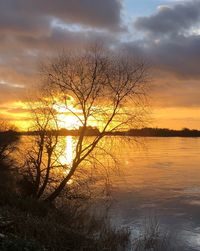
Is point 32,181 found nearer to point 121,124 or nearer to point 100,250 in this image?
point 121,124

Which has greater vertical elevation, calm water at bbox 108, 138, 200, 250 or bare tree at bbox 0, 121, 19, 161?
bare tree at bbox 0, 121, 19, 161

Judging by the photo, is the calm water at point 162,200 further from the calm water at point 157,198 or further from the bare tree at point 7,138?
the bare tree at point 7,138

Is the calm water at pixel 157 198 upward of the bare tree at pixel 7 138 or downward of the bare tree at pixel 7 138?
downward

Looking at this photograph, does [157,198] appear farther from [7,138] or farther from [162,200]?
[7,138]

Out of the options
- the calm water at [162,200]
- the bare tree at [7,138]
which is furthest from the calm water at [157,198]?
the bare tree at [7,138]

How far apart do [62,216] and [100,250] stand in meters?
7.85

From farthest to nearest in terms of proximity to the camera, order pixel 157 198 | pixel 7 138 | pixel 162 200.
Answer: pixel 7 138 → pixel 157 198 → pixel 162 200

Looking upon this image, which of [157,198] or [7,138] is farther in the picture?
[7,138]

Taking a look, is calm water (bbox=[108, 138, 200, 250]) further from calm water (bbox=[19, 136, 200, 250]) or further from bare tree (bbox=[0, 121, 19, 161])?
bare tree (bbox=[0, 121, 19, 161])

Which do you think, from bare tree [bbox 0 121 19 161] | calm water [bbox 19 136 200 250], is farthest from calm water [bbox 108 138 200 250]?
bare tree [bbox 0 121 19 161]

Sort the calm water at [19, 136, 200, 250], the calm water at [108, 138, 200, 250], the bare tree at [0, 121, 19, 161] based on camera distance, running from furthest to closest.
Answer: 1. the bare tree at [0, 121, 19, 161]
2. the calm water at [19, 136, 200, 250]
3. the calm water at [108, 138, 200, 250]

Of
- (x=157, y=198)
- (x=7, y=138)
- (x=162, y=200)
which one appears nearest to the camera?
(x=162, y=200)

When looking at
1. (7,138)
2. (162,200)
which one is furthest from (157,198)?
(7,138)

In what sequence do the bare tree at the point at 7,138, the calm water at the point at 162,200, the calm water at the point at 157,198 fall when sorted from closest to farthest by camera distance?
the calm water at the point at 162,200
the calm water at the point at 157,198
the bare tree at the point at 7,138
